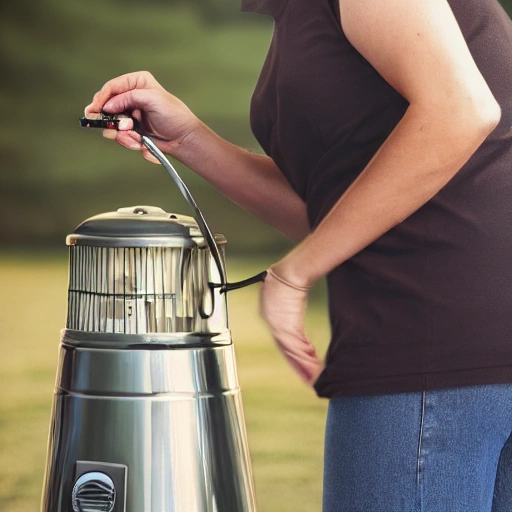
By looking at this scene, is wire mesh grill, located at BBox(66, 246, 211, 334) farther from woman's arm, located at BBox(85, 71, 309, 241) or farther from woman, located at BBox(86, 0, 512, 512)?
woman's arm, located at BBox(85, 71, 309, 241)

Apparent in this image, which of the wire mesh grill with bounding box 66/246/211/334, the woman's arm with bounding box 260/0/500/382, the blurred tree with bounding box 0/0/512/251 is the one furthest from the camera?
the blurred tree with bounding box 0/0/512/251

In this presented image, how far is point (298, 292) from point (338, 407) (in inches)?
5.0

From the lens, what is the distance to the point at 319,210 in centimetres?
94

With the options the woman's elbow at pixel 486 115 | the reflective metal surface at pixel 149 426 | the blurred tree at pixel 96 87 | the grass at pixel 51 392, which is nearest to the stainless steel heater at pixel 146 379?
the reflective metal surface at pixel 149 426

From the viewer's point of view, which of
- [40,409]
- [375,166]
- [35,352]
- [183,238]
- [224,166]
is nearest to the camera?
[375,166]

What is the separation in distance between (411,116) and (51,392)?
3.09 meters

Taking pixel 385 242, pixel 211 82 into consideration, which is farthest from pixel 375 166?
pixel 211 82

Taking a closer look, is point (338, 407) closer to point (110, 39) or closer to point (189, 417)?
point (189, 417)

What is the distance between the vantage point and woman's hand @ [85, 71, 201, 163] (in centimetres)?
105

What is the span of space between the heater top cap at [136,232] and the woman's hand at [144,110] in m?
0.12

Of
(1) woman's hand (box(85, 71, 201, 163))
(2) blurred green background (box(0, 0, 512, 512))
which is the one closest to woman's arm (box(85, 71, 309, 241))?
(1) woman's hand (box(85, 71, 201, 163))

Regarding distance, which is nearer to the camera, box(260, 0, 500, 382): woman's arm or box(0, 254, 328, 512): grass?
box(260, 0, 500, 382): woman's arm

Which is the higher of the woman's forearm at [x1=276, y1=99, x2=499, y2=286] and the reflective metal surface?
the woman's forearm at [x1=276, y1=99, x2=499, y2=286]

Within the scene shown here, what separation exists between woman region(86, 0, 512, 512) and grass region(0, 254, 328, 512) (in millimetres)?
1935
